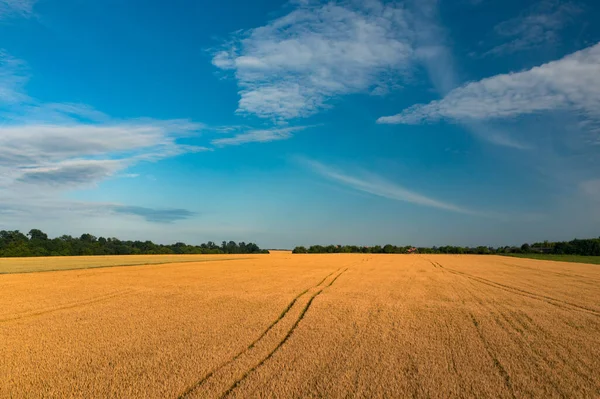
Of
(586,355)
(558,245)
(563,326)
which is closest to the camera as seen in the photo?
(586,355)

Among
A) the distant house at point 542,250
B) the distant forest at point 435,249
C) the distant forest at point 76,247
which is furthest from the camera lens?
the distant forest at point 435,249

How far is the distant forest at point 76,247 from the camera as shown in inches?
3275

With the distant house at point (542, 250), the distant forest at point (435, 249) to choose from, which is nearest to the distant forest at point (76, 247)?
the distant forest at point (435, 249)

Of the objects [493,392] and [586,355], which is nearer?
[493,392]

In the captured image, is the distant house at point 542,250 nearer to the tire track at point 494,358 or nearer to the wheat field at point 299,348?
the wheat field at point 299,348

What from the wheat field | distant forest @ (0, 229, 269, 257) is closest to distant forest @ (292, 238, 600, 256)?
distant forest @ (0, 229, 269, 257)

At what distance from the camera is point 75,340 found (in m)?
10.1

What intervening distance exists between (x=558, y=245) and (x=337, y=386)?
5838 inches

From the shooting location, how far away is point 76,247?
302ft

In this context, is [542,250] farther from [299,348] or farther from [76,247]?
[299,348]

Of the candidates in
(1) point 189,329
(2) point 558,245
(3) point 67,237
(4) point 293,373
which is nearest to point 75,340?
(1) point 189,329

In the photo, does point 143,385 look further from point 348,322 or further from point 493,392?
point 348,322

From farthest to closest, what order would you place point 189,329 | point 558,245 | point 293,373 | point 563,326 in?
point 558,245 → point 563,326 → point 189,329 → point 293,373

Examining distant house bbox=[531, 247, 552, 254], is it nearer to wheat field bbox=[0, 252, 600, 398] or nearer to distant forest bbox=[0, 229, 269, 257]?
distant forest bbox=[0, 229, 269, 257]
